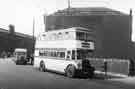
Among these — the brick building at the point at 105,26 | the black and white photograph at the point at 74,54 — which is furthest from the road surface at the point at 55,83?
the brick building at the point at 105,26

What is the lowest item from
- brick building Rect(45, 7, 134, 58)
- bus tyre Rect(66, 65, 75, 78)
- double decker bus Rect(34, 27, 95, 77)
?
bus tyre Rect(66, 65, 75, 78)

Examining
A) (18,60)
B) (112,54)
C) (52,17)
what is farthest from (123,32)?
(18,60)

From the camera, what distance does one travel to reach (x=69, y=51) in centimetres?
1661

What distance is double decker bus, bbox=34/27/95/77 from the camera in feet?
52.4

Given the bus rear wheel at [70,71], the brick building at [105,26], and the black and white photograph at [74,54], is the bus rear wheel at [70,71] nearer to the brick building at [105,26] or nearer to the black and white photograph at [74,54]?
the black and white photograph at [74,54]

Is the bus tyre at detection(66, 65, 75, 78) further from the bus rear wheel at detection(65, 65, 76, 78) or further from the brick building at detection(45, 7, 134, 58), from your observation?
the brick building at detection(45, 7, 134, 58)

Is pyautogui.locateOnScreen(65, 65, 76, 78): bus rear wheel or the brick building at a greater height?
the brick building

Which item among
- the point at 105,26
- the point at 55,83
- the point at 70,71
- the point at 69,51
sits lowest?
the point at 55,83

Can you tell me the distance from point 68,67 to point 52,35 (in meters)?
4.16

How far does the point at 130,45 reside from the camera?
45.2 meters

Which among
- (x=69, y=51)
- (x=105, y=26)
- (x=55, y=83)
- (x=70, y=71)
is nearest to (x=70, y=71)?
(x=70, y=71)

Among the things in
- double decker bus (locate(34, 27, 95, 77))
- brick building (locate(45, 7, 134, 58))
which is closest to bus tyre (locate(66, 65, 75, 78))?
double decker bus (locate(34, 27, 95, 77))

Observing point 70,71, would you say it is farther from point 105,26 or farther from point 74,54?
point 105,26

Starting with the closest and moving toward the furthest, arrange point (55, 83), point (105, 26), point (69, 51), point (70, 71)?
1. point (55, 83)
2. point (70, 71)
3. point (69, 51)
4. point (105, 26)
